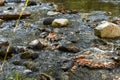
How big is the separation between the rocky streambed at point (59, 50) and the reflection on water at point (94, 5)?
102cm

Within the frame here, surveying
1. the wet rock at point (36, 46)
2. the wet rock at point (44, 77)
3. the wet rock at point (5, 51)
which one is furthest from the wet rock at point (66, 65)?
the wet rock at point (5, 51)

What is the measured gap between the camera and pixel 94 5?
36.6ft

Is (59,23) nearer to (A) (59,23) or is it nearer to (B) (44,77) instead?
(A) (59,23)

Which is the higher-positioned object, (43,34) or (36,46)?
(36,46)

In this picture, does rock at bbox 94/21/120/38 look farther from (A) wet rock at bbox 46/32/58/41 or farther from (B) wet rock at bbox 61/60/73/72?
(B) wet rock at bbox 61/60/73/72

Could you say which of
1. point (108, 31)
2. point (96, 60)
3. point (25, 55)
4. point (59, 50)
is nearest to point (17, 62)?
point (25, 55)

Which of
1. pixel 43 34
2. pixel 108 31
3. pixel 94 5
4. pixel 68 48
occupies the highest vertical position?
pixel 68 48

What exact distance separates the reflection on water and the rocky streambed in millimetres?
1022

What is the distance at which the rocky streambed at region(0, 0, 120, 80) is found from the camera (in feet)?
16.1

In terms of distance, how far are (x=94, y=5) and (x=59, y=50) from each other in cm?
539

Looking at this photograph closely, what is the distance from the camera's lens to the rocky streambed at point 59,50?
4.92 meters

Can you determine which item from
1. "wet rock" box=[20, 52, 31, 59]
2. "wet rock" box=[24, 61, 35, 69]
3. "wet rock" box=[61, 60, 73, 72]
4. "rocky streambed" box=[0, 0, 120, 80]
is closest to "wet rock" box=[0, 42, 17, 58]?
"rocky streambed" box=[0, 0, 120, 80]

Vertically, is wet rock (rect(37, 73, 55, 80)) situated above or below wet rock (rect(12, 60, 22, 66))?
above

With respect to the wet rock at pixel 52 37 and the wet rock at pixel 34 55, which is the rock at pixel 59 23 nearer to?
the wet rock at pixel 52 37
